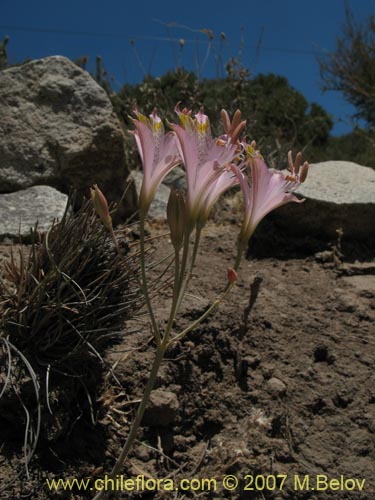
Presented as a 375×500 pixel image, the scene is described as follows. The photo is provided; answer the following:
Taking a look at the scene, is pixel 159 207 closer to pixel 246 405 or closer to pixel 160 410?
pixel 246 405

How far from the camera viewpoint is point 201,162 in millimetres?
1598

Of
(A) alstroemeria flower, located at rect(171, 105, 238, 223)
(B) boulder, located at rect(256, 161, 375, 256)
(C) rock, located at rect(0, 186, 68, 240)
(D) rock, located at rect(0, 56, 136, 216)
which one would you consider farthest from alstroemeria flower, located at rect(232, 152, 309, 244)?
(D) rock, located at rect(0, 56, 136, 216)

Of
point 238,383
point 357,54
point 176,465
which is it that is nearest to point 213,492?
point 176,465

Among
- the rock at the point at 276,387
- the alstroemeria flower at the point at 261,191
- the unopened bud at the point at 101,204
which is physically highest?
the alstroemeria flower at the point at 261,191

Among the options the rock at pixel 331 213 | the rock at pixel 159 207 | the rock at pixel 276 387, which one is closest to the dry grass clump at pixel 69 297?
the rock at pixel 276 387

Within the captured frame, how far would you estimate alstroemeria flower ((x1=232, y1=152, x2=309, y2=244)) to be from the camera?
1.66 meters

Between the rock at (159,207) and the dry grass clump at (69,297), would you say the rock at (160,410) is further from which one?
the rock at (159,207)

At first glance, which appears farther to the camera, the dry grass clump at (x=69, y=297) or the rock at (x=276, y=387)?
the rock at (x=276, y=387)

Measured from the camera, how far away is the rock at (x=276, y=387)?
2473 mm

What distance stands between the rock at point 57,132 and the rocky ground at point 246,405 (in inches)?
46.3

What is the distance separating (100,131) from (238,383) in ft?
6.38

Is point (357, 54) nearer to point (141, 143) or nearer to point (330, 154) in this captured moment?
point (330, 154)

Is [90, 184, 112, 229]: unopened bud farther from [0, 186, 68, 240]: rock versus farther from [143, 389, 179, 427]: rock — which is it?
[0, 186, 68, 240]: rock

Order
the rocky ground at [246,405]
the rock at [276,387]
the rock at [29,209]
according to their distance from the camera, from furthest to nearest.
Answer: the rock at [29,209]
the rock at [276,387]
the rocky ground at [246,405]
